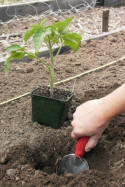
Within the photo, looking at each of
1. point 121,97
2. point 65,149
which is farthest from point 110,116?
point 65,149

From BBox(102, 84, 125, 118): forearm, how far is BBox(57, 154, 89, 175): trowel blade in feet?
1.76

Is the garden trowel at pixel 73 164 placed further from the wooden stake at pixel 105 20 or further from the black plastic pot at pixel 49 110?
the wooden stake at pixel 105 20

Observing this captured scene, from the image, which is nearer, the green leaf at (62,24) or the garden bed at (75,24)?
the green leaf at (62,24)

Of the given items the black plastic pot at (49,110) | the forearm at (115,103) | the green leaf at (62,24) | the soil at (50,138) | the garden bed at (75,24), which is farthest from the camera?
the garden bed at (75,24)

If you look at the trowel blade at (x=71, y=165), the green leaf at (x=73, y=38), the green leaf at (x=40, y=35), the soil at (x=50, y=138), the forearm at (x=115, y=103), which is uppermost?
the green leaf at (x=40, y=35)

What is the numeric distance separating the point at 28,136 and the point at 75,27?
3.34 metres

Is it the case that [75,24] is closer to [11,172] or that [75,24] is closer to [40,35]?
[40,35]

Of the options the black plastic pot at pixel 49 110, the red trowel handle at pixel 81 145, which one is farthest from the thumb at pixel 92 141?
the black plastic pot at pixel 49 110

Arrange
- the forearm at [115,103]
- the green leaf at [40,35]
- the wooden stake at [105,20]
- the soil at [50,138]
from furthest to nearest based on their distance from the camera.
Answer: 1. the wooden stake at [105,20]
2. the green leaf at [40,35]
3. the soil at [50,138]
4. the forearm at [115,103]

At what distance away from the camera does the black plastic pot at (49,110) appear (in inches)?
73.3

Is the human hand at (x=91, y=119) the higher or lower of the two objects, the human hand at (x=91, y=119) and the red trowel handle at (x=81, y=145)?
the higher

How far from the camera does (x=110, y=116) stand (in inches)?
48.3

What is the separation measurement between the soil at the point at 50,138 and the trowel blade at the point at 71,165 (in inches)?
2.3

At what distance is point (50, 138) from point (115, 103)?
2.62 feet
